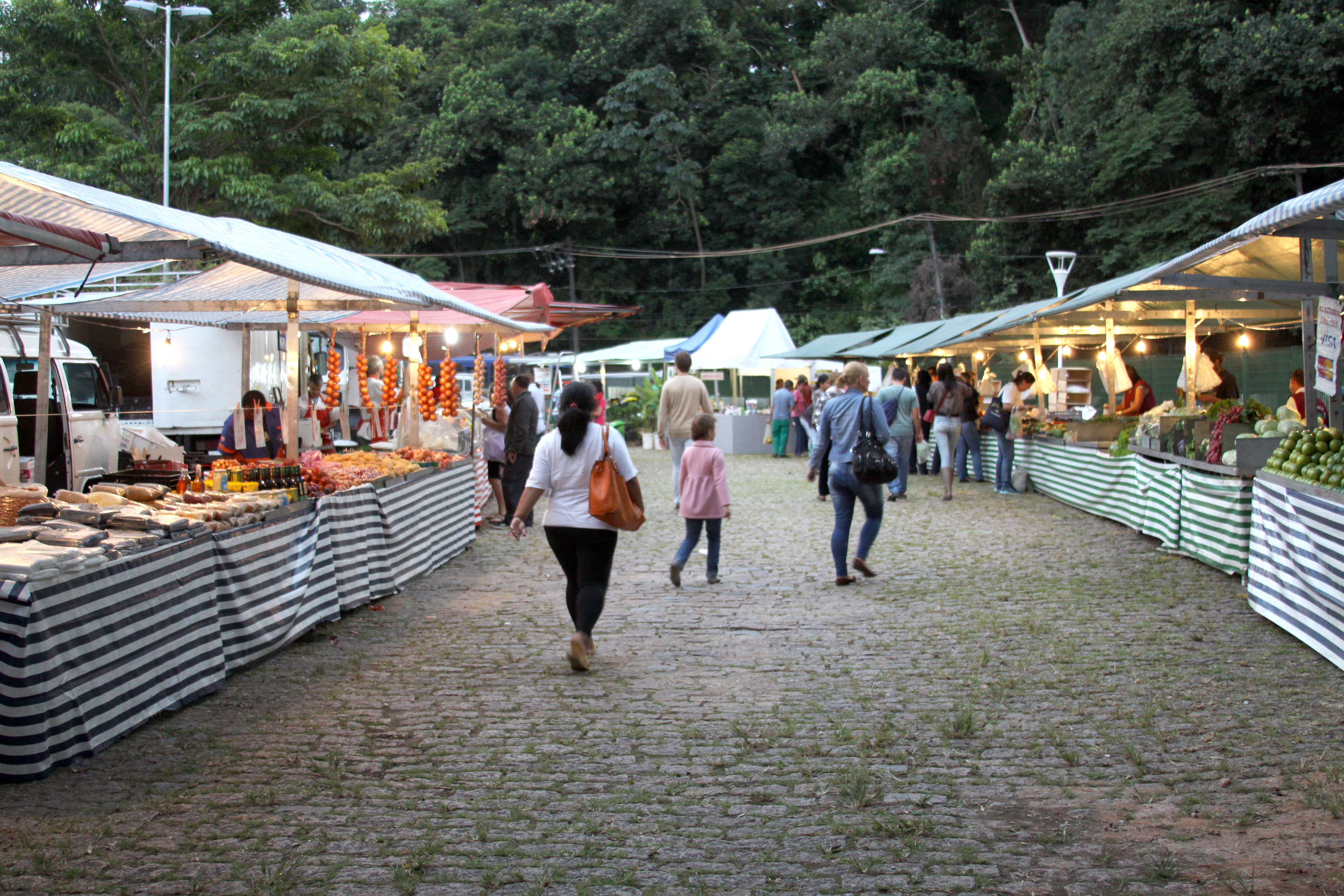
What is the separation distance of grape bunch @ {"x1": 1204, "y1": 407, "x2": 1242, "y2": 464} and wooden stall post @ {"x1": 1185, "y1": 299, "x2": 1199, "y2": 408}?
2340 millimetres

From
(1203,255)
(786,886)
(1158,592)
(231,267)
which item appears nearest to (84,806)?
(786,886)

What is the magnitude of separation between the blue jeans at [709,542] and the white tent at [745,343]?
19.0 m

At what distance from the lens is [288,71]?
20.9m

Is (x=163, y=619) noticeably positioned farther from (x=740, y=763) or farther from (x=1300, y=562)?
(x=1300, y=562)

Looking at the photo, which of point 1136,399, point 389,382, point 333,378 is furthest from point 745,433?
point 333,378

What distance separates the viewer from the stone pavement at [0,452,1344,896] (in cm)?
369

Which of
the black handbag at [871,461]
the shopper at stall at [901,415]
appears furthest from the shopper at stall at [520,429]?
the shopper at stall at [901,415]

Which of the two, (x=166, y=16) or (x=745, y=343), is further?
(x=745, y=343)

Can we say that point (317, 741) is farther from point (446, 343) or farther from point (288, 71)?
point (288, 71)

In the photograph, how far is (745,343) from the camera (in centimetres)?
2889

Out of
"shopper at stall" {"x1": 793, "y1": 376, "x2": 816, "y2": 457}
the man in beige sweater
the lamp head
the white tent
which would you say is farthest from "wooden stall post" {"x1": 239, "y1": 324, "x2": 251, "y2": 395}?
the white tent

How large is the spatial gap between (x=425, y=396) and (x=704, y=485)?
6558mm

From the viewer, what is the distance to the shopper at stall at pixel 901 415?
14.8m

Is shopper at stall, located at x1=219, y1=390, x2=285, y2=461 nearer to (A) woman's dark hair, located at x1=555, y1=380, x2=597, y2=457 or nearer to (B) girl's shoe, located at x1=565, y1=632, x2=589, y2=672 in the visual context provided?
(A) woman's dark hair, located at x1=555, y1=380, x2=597, y2=457
